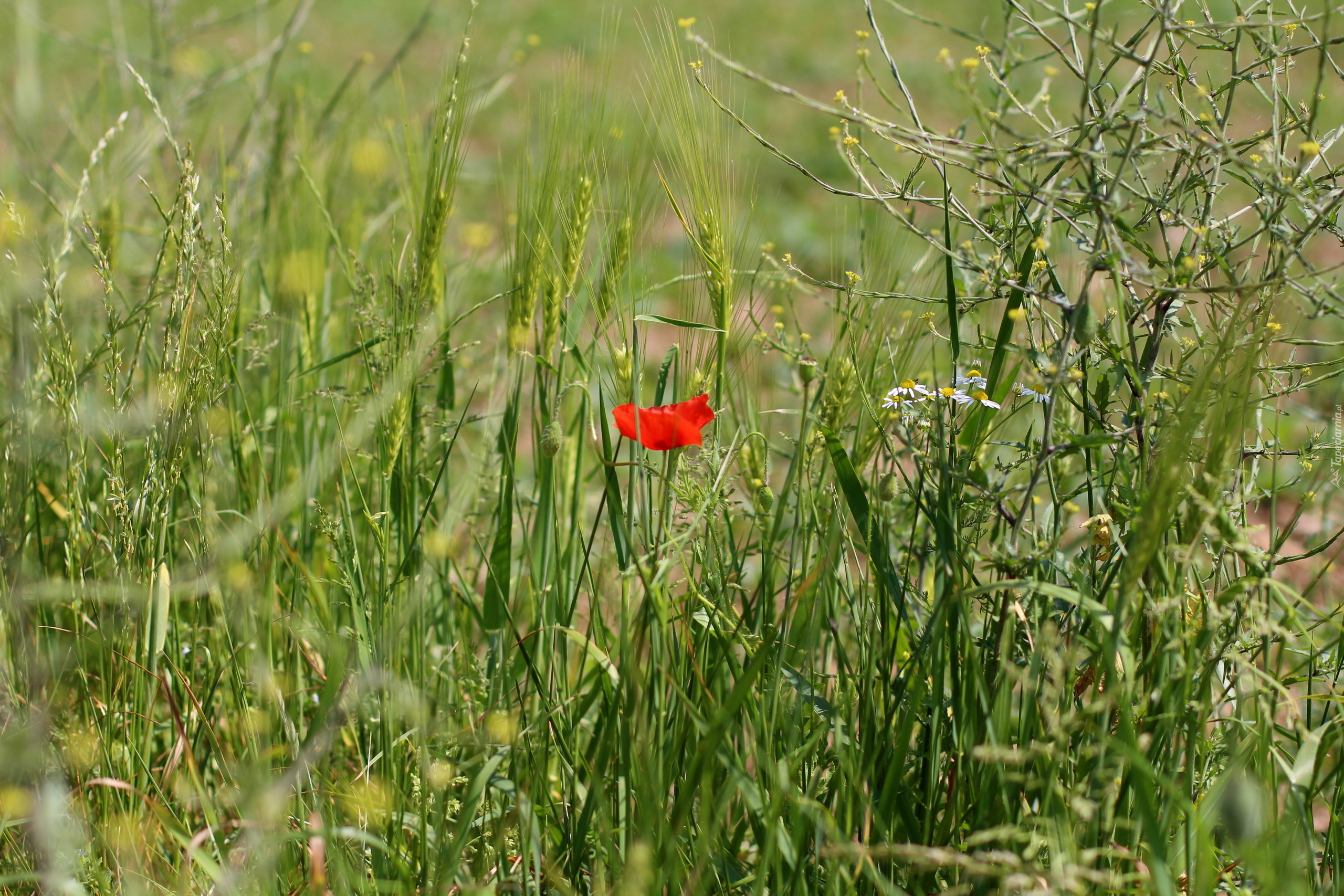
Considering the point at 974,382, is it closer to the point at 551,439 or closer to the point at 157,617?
the point at 551,439

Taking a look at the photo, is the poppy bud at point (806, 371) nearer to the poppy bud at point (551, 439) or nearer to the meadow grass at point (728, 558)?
the meadow grass at point (728, 558)

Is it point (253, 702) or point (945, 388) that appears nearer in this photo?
point (945, 388)

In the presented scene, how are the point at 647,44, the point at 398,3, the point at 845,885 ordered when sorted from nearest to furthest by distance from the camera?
the point at 845,885, the point at 647,44, the point at 398,3

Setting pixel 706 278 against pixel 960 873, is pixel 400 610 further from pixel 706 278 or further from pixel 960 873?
pixel 960 873

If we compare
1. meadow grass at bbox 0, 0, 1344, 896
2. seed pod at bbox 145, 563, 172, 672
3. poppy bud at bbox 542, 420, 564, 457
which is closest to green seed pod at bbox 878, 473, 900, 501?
meadow grass at bbox 0, 0, 1344, 896

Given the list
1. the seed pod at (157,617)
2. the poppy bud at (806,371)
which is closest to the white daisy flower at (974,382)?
the poppy bud at (806,371)

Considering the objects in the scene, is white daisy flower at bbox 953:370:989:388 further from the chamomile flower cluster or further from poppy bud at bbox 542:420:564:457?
poppy bud at bbox 542:420:564:457

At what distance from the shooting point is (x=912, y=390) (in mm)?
792

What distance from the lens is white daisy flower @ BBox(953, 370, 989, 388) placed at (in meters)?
0.80

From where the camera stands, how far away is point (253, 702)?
40.2 inches

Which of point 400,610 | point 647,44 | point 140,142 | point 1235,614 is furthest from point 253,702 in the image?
point 140,142

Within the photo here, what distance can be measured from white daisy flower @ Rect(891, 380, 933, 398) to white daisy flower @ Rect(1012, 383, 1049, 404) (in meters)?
0.07

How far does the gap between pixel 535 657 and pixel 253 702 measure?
31 cm

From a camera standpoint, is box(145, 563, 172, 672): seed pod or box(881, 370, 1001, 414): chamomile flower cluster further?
box(145, 563, 172, 672): seed pod
